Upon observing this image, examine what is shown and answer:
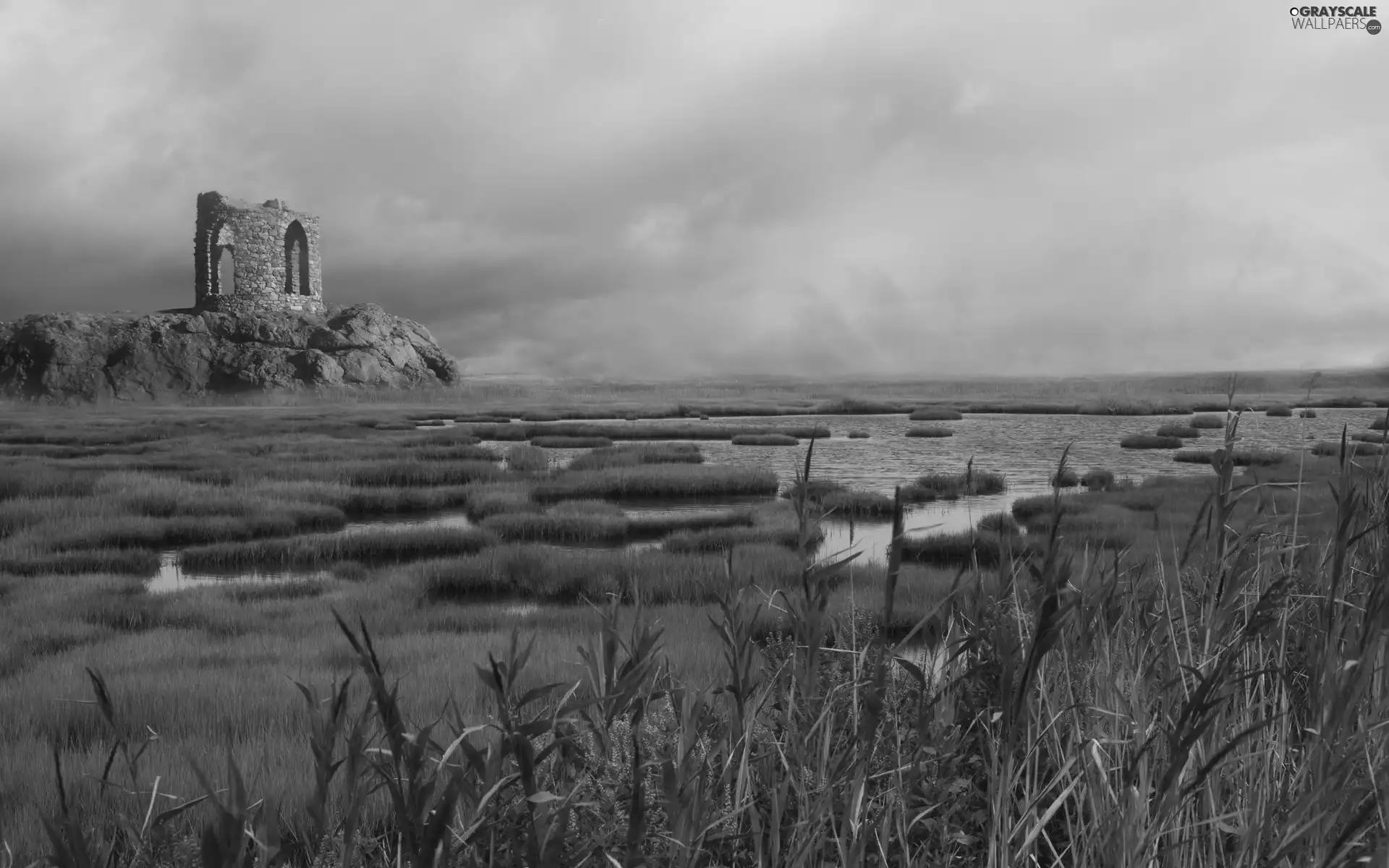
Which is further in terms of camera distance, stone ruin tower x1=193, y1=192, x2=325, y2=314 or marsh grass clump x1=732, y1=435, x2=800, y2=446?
stone ruin tower x1=193, y1=192, x2=325, y2=314

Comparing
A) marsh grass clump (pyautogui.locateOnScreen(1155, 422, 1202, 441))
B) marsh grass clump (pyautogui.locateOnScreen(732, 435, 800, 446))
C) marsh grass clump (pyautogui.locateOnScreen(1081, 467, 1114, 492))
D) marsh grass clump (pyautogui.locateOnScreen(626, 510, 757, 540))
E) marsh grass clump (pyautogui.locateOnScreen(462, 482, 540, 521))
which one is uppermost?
marsh grass clump (pyautogui.locateOnScreen(1155, 422, 1202, 441))

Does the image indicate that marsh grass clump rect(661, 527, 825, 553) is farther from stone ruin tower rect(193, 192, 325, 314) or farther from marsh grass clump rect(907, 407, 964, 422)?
stone ruin tower rect(193, 192, 325, 314)

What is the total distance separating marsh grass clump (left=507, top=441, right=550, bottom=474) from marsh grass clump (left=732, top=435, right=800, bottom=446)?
7.88m

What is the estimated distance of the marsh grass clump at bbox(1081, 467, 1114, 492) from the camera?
54.6 feet

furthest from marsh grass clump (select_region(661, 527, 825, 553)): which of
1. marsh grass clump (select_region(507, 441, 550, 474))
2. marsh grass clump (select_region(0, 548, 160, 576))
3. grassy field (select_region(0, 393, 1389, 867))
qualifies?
marsh grass clump (select_region(507, 441, 550, 474))

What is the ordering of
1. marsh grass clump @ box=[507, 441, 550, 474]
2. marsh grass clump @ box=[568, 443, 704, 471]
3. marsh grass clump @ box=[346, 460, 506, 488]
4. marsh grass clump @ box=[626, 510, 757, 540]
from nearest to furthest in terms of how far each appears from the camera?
1. marsh grass clump @ box=[626, 510, 757, 540]
2. marsh grass clump @ box=[346, 460, 506, 488]
3. marsh grass clump @ box=[507, 441, 550, 474]
4. marsh grass clump @ box=[568, 443, 704, 471]

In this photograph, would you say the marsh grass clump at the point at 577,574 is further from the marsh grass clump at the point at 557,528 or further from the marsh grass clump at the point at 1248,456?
the marsh grass clump at the point at 1248,456

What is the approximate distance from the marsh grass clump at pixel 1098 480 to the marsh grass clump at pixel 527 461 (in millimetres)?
12021

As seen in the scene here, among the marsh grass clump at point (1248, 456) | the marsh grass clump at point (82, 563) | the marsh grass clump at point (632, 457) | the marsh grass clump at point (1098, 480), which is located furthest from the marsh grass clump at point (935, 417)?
the marsh grass clump at point (82, 563)

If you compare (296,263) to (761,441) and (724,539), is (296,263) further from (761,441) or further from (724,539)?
(724,539)

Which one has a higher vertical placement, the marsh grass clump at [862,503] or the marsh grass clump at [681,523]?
the marsh grass clump at [862,503]

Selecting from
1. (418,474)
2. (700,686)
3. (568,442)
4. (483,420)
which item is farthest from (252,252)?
(700,686)

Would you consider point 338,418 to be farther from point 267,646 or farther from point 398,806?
point 398,806

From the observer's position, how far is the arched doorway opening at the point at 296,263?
170 feet
